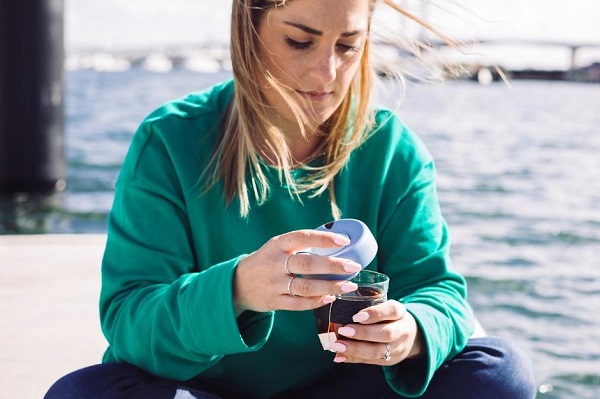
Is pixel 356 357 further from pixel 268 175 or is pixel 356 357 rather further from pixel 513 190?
pixel 513 190

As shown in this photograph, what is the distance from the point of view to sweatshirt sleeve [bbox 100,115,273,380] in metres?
1.94

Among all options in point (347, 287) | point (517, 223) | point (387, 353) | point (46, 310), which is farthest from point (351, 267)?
point (517, 223)

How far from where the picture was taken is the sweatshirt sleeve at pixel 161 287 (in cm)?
194

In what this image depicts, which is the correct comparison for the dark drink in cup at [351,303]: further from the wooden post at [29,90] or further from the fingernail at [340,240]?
the wooden post at [29,90]

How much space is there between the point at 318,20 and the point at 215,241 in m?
0.59

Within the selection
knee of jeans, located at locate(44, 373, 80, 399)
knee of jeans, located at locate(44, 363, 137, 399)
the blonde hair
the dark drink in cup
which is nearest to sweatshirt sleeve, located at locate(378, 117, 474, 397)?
the blonde hair

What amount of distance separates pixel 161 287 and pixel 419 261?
25.1 inches

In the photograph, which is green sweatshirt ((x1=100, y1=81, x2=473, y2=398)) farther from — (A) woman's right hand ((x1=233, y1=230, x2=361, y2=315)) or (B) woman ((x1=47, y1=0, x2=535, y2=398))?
(A) woman's right hand ((x1=233, y1=230, x2=361, y2=315))

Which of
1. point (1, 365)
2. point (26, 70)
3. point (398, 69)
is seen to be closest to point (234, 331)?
point (398, 69)

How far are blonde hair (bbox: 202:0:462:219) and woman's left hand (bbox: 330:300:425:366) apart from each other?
1.57 feet

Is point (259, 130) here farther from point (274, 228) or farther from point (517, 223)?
point (517, 223)

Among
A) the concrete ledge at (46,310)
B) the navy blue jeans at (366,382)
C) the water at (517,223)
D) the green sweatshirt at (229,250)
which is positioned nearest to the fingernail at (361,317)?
the green sweatshirt at (229,250)

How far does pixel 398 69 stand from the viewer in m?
2.55

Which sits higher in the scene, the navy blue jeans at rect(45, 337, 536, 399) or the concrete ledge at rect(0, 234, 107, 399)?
the navy blue jeans at rect(45, 337, 536, 399)
